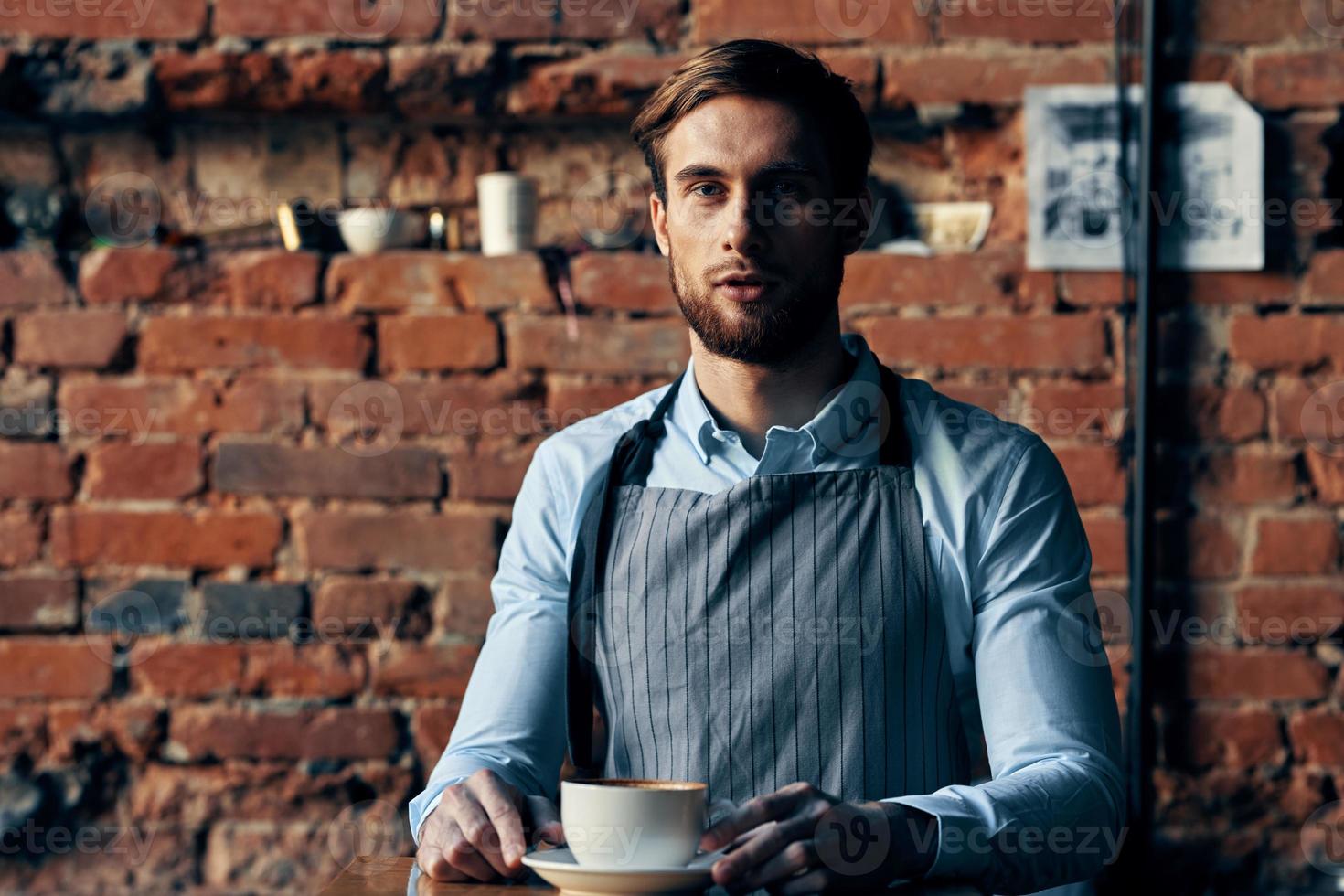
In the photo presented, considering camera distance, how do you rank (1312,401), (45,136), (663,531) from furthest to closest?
(45,136) → (1312,401) → (663,531)

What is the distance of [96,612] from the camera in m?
1.69

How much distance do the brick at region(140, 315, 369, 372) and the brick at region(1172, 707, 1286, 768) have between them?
1098mm

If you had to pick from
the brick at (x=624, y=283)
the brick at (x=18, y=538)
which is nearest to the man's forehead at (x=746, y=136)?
the brick at (x=624, y=283)

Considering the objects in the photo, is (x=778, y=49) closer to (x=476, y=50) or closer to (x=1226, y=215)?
(x=476, y=50)

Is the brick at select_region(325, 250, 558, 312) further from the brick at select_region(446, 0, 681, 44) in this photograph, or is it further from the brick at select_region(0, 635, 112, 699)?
the brick at select_region(0, 635, 112, 699)

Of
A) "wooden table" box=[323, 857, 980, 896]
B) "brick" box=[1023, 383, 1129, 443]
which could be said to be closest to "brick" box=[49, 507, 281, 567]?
"wooden table" box=[323, 857, 980, 896]

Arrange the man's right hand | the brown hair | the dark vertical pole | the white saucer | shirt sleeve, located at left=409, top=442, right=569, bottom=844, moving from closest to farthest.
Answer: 1. the white saucer
2. the man's right hand
3. shirt sleeve, located at left=409, top=442, right=569, bottom=844
4. the brown hair
5. the dark vertical pole

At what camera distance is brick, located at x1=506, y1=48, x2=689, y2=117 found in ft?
5.52

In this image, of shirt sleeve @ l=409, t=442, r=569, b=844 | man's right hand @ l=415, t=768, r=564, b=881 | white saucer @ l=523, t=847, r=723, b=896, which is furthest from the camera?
shirt sleeve @ l=409, t=442, r=569, b=844

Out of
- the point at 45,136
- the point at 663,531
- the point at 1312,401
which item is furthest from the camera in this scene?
the point at 45,136

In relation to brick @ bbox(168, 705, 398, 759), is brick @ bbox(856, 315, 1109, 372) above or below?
above

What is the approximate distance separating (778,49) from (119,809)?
48.0 inches

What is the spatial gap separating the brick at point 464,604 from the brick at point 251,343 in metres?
0.29

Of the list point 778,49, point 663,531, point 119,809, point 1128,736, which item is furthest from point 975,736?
point 119,809
